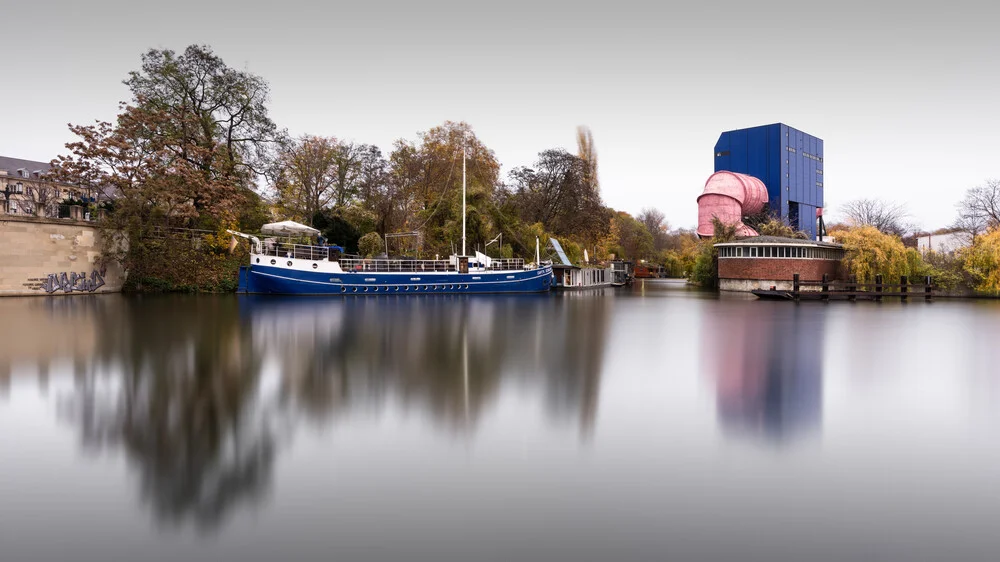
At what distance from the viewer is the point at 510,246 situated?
4272 centimetres

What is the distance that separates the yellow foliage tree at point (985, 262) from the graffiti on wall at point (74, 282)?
4802 centimetres

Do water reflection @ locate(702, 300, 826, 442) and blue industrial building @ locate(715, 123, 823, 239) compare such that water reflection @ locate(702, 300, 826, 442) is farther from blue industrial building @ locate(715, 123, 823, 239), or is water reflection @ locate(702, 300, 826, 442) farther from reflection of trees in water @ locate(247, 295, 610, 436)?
blue industrial building @ locate(715, 123, 823, 239)

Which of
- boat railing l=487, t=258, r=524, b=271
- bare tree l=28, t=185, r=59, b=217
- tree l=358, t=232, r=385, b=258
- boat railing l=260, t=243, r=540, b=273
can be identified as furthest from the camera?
tree l=358, t=232, r=385, b=258

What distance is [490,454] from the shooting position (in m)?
4.84

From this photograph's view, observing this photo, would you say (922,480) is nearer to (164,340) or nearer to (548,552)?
(548,552)

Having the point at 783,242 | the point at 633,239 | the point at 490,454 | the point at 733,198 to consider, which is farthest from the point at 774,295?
the point at 633,239

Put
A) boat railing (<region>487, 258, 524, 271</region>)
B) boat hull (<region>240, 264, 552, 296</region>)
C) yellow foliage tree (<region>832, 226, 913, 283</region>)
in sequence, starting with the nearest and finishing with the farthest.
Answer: boat hull (<region>240, 264, 552, 296</region>) → yellow foliage tree (<region>832, 226, 913, 283</region>) → boat railing (<region>487, 258, 524, 271</region>)

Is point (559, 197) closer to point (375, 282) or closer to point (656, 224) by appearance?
point (375, 282)

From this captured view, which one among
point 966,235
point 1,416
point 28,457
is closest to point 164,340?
point 1,416

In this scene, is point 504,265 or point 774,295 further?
point 504,265

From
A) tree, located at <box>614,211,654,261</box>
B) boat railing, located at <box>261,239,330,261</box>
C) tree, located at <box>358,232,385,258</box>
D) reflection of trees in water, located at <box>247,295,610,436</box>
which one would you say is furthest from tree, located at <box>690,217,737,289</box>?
boat railing, located at <box>261,239,330,261</box>

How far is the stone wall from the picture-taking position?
24.2 m

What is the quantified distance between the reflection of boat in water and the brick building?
13.5 m

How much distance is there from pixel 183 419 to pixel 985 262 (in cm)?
4009
